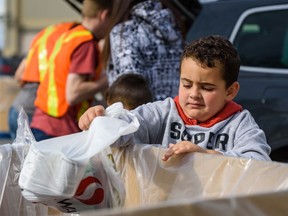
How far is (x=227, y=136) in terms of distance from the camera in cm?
297

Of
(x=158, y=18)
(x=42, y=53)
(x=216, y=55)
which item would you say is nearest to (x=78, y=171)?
(x=216, y=55)

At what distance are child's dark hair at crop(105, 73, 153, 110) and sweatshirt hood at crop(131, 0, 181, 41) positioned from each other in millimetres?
400

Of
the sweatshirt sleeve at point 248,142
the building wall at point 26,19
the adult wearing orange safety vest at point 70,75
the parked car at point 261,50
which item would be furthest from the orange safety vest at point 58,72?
the building wall at point 26,19

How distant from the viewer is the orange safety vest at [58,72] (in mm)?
5270

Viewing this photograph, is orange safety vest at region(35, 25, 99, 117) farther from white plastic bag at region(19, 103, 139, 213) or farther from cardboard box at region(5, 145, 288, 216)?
white plastic bag at region(19, 103, 139, 213)

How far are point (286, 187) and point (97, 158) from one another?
622 mm

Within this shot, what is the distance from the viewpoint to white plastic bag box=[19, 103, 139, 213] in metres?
2.62

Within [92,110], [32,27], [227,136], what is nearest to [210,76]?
[227,136]

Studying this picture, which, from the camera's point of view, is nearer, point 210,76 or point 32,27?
point 210,76

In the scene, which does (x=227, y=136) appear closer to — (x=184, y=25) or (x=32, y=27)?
(x=184, y=25)

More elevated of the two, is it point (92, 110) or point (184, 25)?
point (92, 110)

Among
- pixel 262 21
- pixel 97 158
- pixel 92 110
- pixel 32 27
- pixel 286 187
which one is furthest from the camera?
pixel 32 27

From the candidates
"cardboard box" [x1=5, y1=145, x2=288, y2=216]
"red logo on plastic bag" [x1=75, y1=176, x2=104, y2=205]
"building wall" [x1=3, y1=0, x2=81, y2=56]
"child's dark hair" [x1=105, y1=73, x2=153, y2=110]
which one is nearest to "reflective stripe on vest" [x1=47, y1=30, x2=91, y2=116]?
"child's dark hair" [x1=105, y1=73, x2=153, y2=110]

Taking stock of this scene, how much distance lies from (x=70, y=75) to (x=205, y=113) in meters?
2.34
